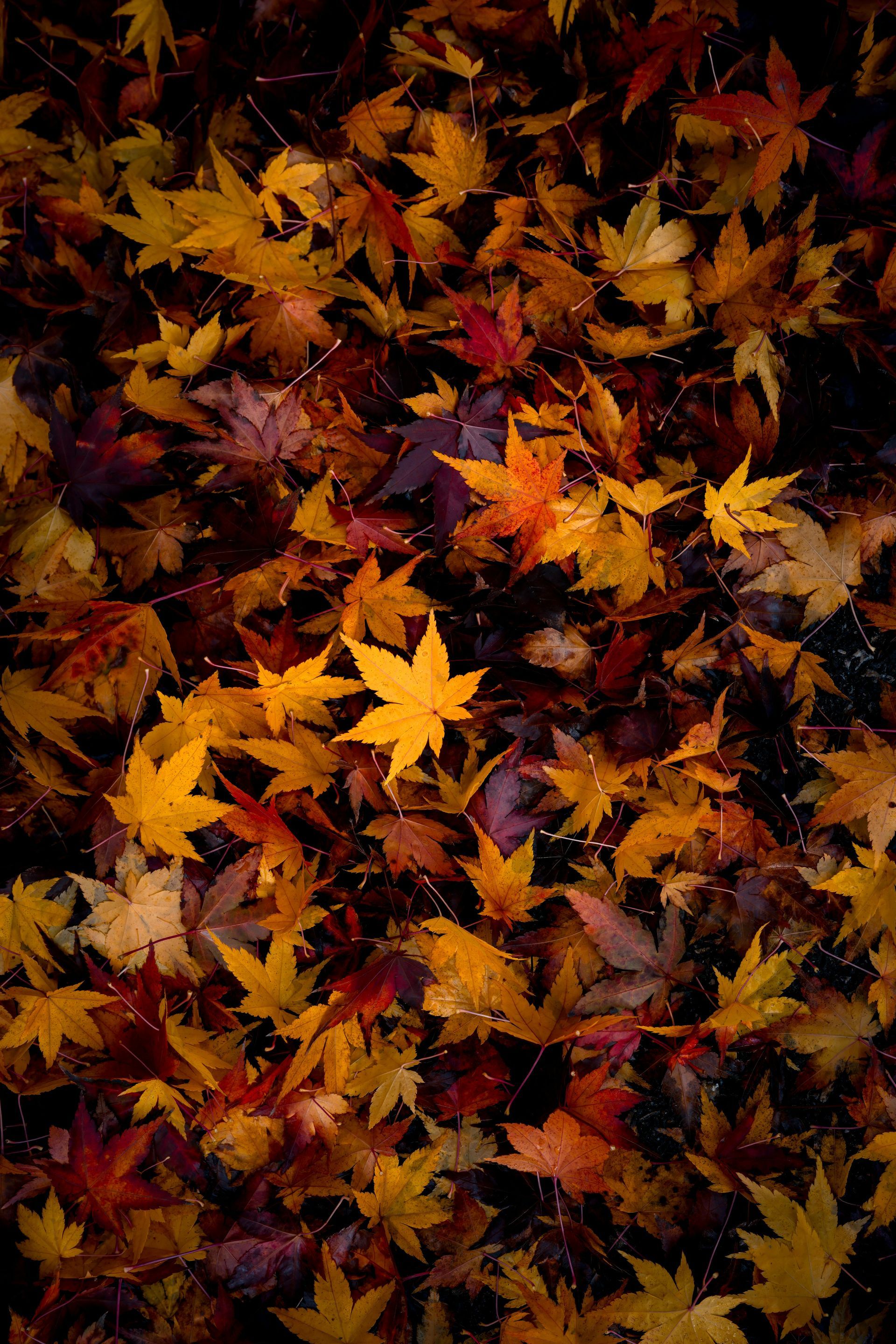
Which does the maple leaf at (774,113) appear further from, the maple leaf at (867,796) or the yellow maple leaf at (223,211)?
the maple leaf at (867,796)

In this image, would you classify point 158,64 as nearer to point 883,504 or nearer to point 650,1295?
point 883,504

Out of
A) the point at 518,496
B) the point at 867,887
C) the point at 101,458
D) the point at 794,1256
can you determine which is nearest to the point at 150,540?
the point at 101,458


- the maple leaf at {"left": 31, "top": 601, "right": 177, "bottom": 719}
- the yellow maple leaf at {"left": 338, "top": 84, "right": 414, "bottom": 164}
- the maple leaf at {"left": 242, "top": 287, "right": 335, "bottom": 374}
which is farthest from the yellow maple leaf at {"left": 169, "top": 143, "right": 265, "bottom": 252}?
the maple leaf at {"left": 31, "top": 601, "right": 177, "bottom": 719}

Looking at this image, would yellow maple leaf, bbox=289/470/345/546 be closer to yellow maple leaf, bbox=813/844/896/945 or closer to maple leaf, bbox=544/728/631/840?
maple leaf, bbox=544/728/631/840

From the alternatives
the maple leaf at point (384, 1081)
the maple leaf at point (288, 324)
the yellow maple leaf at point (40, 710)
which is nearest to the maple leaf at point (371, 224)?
the maple leaf at point (288, 324)

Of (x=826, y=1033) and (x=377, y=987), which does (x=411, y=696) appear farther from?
(x=826, y=1033)
